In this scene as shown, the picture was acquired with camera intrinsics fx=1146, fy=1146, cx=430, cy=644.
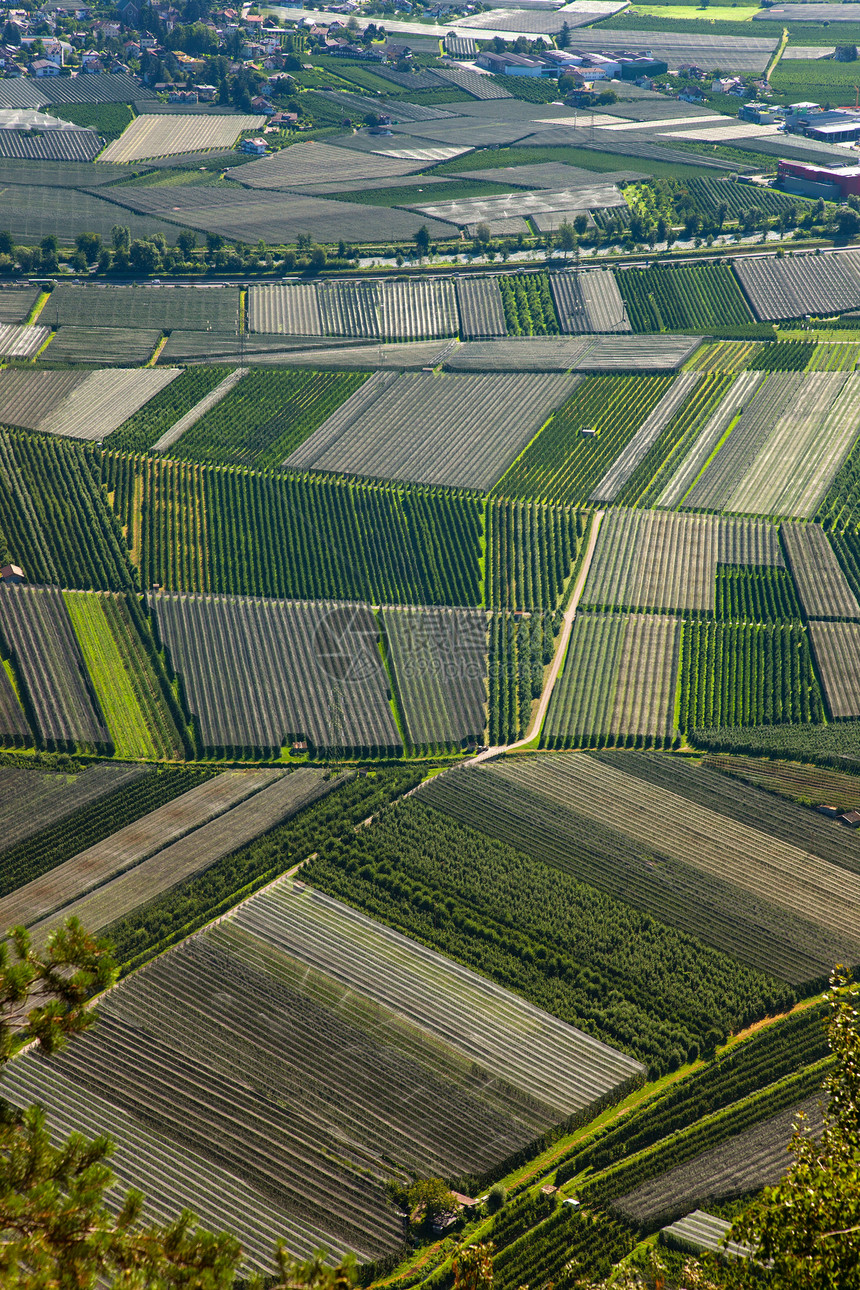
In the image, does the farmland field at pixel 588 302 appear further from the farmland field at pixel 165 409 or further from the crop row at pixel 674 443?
the farmland field at pixel 165 409

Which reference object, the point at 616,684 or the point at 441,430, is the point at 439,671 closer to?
the point at 616,684

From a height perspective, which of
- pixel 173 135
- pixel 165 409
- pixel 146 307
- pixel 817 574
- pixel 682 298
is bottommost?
pixel 817 574

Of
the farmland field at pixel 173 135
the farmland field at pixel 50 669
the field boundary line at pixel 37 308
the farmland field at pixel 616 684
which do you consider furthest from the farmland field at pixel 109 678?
the farmland field at pixel 173 135

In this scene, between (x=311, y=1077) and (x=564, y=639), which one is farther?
(x=564, y=639)

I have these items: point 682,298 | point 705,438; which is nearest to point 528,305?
point 682,298

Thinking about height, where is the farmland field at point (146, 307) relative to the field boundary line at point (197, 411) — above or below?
above

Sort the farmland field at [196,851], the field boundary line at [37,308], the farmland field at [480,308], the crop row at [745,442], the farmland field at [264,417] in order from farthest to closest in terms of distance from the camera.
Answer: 1. the farmland field at [480,308]
2. the field boundary line at [37,308]
3. the farmland field at [264,417]
4. the crop row at [745,442]
5. the farmland field at [196,851]

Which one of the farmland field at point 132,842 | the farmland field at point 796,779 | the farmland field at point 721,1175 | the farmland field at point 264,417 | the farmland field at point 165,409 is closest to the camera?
the farmland field at point 721,1175
